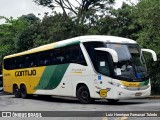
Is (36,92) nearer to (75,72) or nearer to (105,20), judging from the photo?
(75,72)

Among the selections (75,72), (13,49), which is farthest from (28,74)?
(13,49)

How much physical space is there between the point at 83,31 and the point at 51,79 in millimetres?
12773

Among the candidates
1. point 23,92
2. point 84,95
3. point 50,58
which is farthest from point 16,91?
point 84,95

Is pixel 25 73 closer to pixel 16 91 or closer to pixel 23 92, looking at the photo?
pixel 23 92

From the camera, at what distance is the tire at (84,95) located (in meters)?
18.8

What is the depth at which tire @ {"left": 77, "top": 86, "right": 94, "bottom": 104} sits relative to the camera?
61.8 feet

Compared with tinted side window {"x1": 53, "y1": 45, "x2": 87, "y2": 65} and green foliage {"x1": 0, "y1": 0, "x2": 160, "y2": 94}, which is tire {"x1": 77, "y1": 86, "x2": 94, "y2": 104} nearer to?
tinted side window {"x1": 53, "y1": 45, "x2": 87, "y2": 65}

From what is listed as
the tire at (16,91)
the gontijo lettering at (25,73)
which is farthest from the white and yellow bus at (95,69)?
the tire at (16,91)

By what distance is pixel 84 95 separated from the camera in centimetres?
1909

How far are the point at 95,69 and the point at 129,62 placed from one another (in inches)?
64.7

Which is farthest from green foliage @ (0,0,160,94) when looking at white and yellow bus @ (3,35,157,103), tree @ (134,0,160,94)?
white and yellow bus @ (3,35,157,103)

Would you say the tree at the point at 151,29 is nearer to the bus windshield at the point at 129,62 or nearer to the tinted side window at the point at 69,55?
the bus windshield at the point at 129,62

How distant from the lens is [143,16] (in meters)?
25.6

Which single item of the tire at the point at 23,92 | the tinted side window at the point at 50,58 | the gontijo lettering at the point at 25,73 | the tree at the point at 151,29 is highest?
the tree at the point at 151,29
